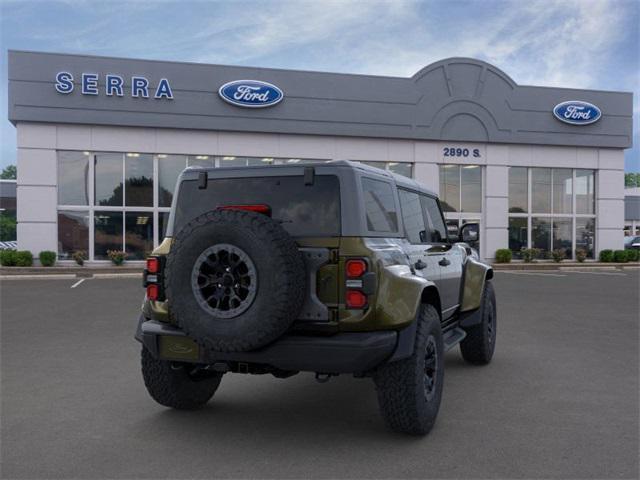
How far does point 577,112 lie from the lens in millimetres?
28375

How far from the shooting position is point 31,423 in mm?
4715

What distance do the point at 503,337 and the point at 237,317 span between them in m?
5.97

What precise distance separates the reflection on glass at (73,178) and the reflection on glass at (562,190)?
2149 cm

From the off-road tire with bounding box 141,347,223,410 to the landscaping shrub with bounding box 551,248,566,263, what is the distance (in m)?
25.6

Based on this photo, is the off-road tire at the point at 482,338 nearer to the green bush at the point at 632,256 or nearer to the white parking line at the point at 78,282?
the white parking line at the point at 78,282

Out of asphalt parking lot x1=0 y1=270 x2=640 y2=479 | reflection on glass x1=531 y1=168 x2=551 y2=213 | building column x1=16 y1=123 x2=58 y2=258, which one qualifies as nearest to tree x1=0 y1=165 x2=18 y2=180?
building column x1=16 y1=123 x2=58 y2=258

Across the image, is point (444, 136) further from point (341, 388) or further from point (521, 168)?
point (341, 388)

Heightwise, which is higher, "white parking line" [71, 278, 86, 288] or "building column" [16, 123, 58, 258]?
"building column" [16, 123, 58, 258]

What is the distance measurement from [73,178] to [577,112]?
23.1 metres

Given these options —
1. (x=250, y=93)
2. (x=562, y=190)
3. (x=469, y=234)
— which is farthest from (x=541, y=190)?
(x=469, y=234)

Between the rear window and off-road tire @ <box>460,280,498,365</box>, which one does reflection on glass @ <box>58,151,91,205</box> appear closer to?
off-road tire @ <box>460,280,498,365</box>

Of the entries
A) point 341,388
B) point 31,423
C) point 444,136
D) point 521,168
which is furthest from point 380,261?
point 521,168

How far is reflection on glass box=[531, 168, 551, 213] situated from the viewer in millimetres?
28422

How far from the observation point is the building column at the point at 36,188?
22.9 m
